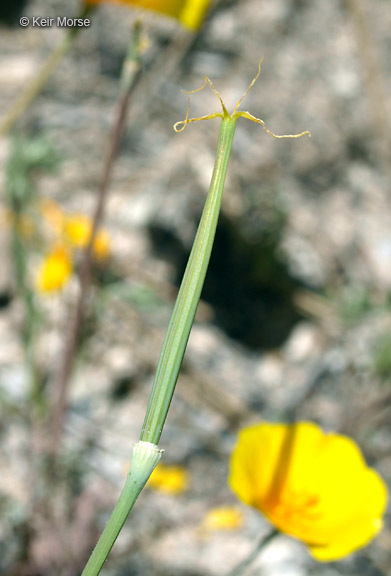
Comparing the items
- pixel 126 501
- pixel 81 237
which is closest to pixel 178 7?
pixel 81 237

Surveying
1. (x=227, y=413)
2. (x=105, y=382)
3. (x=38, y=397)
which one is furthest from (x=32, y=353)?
(x=227, y=413)

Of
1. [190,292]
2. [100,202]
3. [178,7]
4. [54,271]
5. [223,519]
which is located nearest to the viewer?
[190,292]


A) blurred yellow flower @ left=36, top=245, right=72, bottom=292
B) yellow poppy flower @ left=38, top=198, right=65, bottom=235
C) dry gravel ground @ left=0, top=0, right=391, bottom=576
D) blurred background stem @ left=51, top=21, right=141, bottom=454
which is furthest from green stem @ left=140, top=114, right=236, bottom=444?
yellow poppy flower @ left=38, top=198, right=65, bottom=235

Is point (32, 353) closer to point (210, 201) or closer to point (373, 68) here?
point (210, 201)

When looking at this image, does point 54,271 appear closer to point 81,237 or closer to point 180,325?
point 81,237

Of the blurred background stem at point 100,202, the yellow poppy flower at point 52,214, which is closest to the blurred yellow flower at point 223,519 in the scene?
the blurred background stem at point 100,202

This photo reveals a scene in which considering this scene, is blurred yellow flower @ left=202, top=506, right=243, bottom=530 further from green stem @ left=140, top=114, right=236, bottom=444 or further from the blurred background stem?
green stem @ left=140, top=114, right=236, bottom=444
